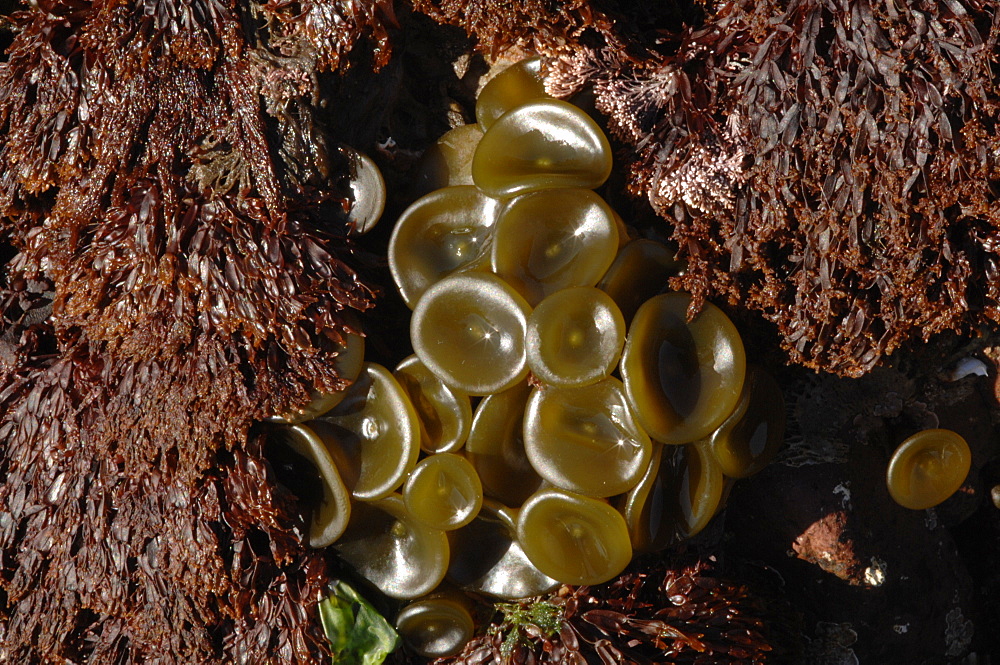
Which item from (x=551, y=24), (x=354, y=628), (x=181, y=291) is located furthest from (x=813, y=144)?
(x=354, y=628)

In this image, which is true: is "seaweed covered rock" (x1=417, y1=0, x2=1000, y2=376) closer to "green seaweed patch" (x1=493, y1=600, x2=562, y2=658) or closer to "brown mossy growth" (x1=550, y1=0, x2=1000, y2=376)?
"brown mossy growth" (x1=550, y1=0, x2=1000, y2=376)

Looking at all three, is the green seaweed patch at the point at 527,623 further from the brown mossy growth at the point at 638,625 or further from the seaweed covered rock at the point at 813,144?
the seaweed covered rock at the point at 813,144

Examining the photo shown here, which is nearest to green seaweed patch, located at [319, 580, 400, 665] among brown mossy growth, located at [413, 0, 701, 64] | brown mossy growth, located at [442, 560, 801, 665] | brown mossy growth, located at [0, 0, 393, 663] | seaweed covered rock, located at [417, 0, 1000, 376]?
brown mossy growth, located at [0, 0, 393, 663]

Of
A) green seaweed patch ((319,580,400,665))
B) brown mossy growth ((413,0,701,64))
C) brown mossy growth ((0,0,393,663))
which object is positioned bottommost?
green seaweed patch ((319,580,400,665))

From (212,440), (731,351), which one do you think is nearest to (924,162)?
(731,351)

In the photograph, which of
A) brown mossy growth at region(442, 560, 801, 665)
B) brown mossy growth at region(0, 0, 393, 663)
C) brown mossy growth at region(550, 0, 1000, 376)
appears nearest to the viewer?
brown mossy growth at region(550, 0, 1000, 376)

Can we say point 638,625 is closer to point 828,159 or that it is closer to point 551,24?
point 828,159
